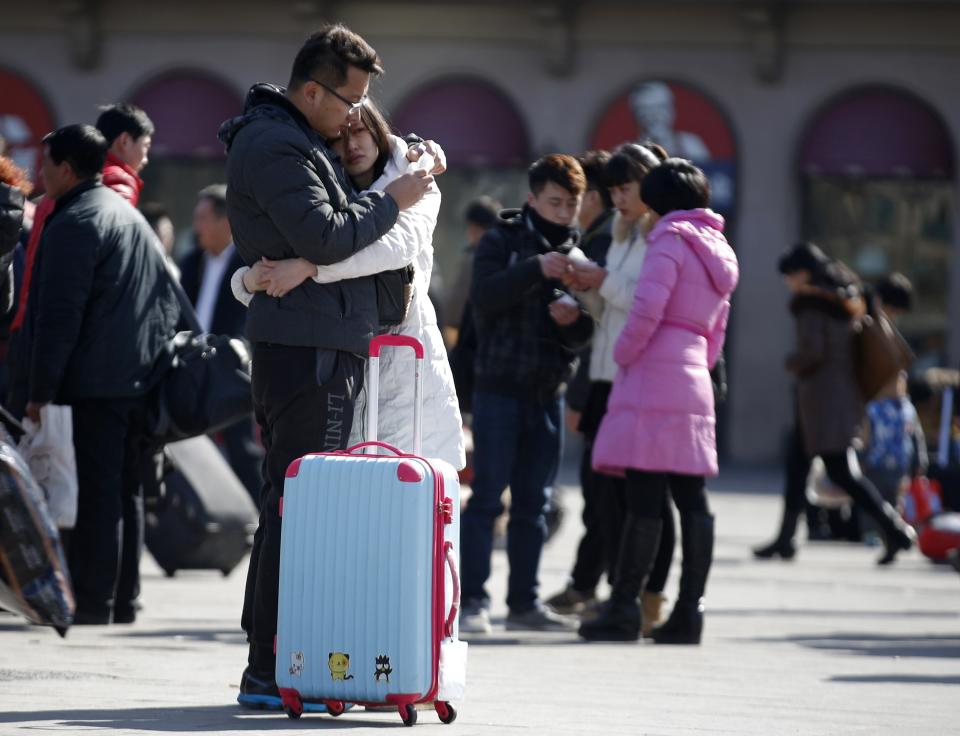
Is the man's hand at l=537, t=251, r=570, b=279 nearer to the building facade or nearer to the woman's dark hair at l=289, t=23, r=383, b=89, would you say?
the woman's dark hair at l=289, t=23, r=383, b=89

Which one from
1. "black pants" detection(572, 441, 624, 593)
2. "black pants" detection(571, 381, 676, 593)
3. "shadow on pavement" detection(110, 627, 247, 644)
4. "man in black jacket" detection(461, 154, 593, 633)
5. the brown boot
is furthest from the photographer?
"black pants" detection(572, 441, 624, 593)

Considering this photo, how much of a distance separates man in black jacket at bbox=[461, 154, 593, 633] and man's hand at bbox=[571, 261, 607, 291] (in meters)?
0.04

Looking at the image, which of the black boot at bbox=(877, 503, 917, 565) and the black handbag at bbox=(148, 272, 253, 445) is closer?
the black handbag at bbox=(148, 272, 253, 445)

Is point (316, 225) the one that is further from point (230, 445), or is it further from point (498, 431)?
point (230, 445)

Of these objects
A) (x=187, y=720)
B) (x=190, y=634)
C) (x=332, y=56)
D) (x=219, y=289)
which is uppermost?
(x=332, y=56)

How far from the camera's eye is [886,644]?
352 inches

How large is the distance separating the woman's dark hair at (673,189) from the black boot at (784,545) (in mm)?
5441

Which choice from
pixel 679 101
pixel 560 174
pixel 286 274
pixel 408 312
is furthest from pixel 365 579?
pixel 679 101

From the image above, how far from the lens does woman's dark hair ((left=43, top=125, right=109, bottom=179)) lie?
27.5ft

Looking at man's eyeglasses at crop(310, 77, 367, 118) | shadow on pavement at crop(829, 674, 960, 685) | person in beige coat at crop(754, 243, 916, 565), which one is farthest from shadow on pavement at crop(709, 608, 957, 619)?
man's eyeglasses at crop(310, 77, 367, 118)

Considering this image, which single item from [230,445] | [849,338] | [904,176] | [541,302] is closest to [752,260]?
[904,176]

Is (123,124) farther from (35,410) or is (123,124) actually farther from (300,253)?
(300,253)

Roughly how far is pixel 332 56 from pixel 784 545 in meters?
8.20

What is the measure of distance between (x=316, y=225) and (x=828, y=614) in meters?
5.04
